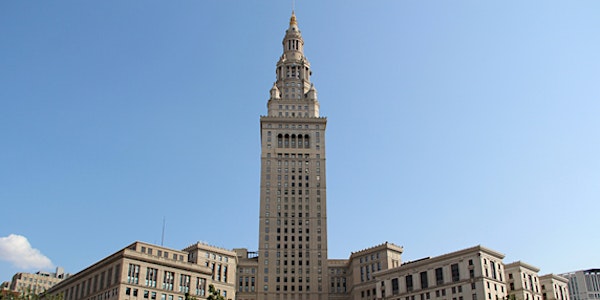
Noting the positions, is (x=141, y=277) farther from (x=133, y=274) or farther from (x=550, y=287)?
(x=550, y=287)

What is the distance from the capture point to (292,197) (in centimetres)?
17725

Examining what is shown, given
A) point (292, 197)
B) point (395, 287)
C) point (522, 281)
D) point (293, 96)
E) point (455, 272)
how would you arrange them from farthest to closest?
1. point (293, 96)
2. point (292, 197)
3. point (395, 287)
4. point (522, 281)
5. point (455, 272)

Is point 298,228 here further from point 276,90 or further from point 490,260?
point 490,260

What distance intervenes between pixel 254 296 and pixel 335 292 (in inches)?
887

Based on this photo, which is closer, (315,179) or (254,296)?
(254,296)

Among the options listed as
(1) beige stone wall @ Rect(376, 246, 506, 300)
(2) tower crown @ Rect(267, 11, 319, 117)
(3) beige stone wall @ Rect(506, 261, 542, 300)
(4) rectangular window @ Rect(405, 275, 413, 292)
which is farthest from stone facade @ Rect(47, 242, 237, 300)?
(3) beige stone wall @ Rect(506, 261, 542, 300)

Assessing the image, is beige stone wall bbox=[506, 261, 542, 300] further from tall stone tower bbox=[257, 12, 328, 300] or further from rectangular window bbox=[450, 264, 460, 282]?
tall stone tower bbox=[257, 12, 328, 300]

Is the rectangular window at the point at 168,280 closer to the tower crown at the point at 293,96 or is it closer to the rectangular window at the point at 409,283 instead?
the rectangular window at the point at 409,283

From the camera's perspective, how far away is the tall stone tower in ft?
550

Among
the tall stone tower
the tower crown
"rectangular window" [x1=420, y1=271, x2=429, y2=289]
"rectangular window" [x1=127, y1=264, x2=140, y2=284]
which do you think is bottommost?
"rectangular window" [x1=127, y1=264, x2=140, y2=284]

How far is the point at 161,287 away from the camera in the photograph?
412 feet

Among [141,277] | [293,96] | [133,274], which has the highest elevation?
[293,96]

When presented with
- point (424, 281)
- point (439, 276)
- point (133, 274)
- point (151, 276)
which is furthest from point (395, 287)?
point (133, 274)

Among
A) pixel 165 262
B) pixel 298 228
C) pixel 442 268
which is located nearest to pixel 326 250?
pixel 298 228
